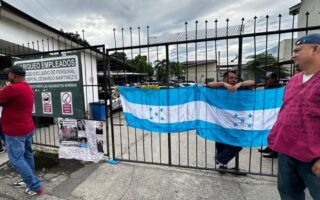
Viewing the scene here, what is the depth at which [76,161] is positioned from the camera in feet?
13.5

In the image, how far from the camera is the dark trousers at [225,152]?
3305mm

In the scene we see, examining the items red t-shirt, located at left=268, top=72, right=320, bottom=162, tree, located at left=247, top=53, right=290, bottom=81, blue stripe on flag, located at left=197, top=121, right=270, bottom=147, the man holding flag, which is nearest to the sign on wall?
blue stripe on flag, located at left=197, top=121, right=270, bottom=147

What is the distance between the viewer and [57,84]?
4.04 m

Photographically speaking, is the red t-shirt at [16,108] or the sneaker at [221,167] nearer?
the red t-shirt at [16,108]

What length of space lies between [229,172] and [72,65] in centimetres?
348

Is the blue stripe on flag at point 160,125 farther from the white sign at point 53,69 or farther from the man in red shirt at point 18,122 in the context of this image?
the man in red shirt at point 18,122

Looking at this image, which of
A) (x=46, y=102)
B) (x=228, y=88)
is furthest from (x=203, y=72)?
(x=46, y=102)

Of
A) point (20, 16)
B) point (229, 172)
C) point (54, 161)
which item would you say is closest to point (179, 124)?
point (229, 172)

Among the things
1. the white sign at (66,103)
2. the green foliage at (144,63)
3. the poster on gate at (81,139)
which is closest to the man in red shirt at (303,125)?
the green foliage at (144,63)

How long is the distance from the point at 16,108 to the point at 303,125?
11.3ft

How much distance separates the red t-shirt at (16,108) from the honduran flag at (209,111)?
152cm

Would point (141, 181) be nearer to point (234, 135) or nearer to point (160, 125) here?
point (160, 125)

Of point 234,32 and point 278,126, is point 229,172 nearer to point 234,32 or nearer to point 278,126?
point 278,126

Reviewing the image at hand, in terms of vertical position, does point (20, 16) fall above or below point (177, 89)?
above
